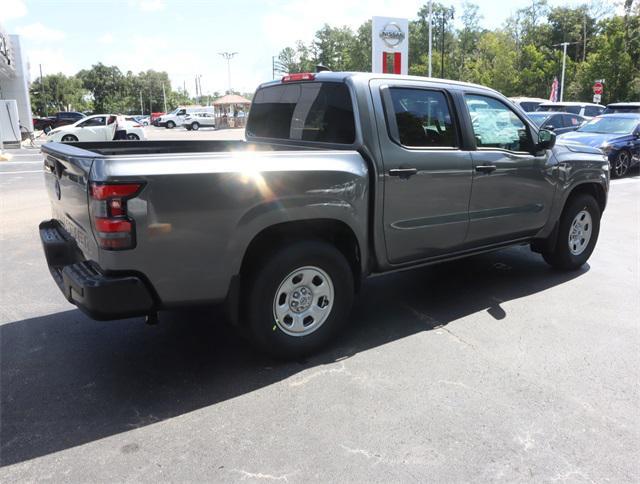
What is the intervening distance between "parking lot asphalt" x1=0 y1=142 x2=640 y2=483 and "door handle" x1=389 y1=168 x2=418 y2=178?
1.26 meters

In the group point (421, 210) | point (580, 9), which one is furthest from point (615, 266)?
point (580, 9)

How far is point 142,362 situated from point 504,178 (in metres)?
3.38

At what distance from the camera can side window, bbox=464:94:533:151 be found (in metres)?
4.60

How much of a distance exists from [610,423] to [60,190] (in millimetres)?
3761

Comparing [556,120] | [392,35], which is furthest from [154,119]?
[556,120]

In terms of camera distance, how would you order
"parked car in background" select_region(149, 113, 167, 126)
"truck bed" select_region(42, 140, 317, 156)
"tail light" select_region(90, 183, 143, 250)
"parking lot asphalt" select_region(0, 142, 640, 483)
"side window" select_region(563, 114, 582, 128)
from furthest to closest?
"parked car in background" select_region(149, 113, 167, 126)
"side window" select_region(563, 114, 582, 128)
"truck bed" select_region(42, 140, 317, 156)
"tail light" select_region(90, 183, 143, 250)
"parking lot asphalt" select_region(0, 142, 640, 483)

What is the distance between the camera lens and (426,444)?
2.80m

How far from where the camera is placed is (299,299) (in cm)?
366

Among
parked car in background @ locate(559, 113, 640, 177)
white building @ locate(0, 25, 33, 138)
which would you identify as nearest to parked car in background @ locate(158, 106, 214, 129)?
white building @ locate(0, 25, 33, 138)

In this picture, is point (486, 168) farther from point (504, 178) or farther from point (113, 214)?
point (113, 214)

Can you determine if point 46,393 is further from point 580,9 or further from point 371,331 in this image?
point 580,9

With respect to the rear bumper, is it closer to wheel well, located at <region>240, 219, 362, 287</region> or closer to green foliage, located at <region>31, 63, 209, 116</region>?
wheel well, located at <region>240, 219, 362, 287</region>

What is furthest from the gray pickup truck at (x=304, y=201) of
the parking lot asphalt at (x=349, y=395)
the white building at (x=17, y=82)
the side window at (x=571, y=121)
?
the white building at (x=17, y=82)

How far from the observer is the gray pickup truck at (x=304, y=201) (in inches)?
116
